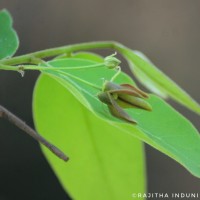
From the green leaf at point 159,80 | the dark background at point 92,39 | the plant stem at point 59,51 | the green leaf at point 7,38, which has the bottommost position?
the dark background at point 92,39

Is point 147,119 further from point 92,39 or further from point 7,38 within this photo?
point 92,39

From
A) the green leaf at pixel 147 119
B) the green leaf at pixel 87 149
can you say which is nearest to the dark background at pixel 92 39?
the green leaf at pixel 87 149

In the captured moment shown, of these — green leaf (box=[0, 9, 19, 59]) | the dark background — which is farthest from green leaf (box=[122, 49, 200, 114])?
the dark background

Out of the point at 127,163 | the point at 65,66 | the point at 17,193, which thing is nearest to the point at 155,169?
the point at 17,193

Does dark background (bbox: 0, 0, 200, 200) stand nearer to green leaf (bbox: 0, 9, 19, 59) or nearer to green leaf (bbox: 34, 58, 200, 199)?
green leaf (bbox: 0, 9, 19, 59)

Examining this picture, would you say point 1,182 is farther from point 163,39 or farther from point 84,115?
point 84,115

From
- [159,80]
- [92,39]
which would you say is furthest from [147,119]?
[92,39]

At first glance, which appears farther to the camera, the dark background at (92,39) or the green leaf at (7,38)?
the dark background at (92,39)

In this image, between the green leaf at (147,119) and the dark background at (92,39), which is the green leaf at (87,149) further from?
the dark background at (92,39)
